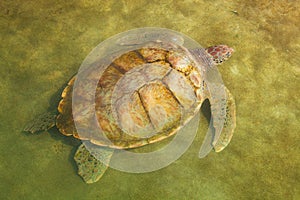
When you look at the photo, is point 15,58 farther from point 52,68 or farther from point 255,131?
point 255,131

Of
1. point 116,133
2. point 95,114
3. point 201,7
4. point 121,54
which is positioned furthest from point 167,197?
point 201,7

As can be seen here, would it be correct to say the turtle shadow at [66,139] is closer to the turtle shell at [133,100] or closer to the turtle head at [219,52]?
the turtle shell at [133,100]

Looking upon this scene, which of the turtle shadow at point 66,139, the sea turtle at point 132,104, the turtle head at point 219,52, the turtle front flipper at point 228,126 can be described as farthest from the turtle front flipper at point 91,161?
the turtle head at point 219,52

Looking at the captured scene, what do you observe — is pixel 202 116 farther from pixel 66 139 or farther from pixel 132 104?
pixel 66 139

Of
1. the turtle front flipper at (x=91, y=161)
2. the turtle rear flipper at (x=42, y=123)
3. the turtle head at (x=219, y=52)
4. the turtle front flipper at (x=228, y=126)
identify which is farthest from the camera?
the turtle head at (x=219, y=52)

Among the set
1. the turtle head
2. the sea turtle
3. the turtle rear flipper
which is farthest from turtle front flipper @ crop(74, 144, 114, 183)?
the turtle head

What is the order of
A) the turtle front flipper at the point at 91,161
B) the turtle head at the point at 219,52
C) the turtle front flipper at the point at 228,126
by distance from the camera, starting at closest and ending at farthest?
the turtle front flipper at the point at 91,161 → the turtle front flipper at the point at 228,126 → the turtle head at the point at 219,52

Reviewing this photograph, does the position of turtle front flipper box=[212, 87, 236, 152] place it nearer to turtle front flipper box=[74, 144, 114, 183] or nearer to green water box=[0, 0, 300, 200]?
green water box=[0, 0, 300, 200]
